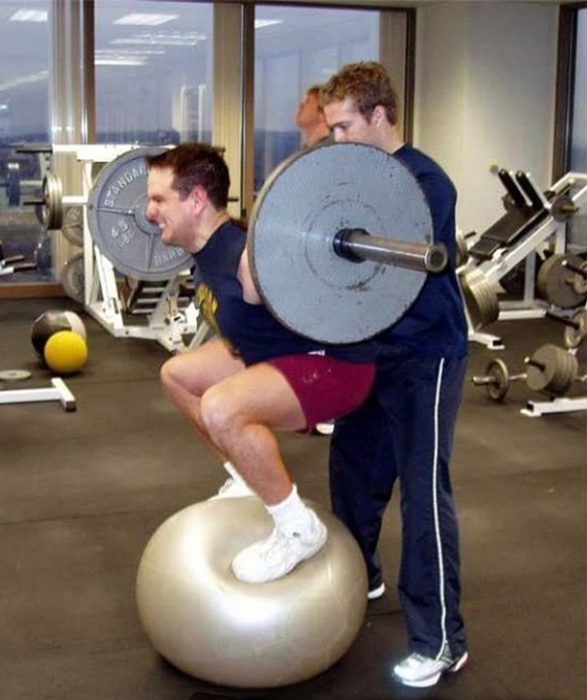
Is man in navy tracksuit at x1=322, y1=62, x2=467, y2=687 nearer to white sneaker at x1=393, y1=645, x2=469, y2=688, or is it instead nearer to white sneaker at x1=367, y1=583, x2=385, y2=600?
white sneaker at x1=393, y1=645, x2=469, y2=688

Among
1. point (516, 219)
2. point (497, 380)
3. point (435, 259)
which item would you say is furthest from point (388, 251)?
point (516, 219)

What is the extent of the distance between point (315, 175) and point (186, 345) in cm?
432

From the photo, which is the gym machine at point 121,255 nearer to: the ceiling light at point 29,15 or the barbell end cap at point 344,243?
the ceiling light at point 29,15

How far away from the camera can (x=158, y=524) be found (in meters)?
3.38

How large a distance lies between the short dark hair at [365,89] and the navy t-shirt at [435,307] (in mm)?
103

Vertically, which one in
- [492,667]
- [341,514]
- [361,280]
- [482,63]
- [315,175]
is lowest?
[492,667]

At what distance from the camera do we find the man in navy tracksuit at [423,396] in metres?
2.26

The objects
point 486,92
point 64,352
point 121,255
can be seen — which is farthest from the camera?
point 486,92

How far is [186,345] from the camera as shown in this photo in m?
6.14

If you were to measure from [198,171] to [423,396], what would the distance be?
693 millimetres

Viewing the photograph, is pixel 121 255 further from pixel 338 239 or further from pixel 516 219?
pixel 338 239

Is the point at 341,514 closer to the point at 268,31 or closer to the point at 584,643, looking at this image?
the point at 584,643

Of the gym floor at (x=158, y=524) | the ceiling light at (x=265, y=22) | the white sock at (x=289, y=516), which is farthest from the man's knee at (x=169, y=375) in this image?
the ceiling light at (x=265, y=22)

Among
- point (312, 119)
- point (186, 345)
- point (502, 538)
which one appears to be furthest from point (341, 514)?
point (186, 345)
